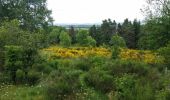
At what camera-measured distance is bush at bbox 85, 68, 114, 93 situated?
12.4 metres

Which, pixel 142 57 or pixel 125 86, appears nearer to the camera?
pixel 125 86

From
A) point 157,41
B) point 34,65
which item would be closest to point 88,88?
point 34,65

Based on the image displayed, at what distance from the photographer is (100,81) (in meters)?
12.6

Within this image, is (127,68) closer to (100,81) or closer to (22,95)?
(100,81)

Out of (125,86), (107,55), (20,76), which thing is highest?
(125,86)

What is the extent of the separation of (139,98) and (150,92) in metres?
0.39

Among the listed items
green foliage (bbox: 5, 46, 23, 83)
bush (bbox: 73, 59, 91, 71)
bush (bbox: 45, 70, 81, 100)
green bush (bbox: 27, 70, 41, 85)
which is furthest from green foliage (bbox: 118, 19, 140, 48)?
bush (bbox: 45, 70, 81, 100)

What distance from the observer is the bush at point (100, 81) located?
12.4m

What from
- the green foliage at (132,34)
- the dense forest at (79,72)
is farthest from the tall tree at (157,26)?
the green foliage at (132,34)

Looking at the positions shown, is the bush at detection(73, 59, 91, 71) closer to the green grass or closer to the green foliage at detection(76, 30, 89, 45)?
the green grass

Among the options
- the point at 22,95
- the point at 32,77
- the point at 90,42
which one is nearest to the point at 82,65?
the point at 32,77

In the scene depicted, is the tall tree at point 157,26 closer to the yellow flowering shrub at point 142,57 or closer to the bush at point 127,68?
the yellow flowering shrub at point 142,57

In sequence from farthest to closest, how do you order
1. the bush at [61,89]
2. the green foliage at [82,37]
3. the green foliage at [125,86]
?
1. the green foliage at [82,37]
2. the bush at [61,89]
3. the green foliage at [125,86]

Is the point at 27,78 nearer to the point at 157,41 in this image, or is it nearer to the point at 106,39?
the point at 157,41
